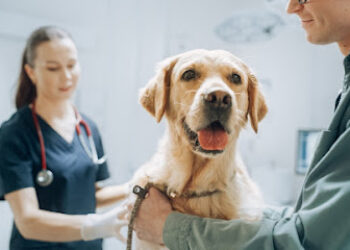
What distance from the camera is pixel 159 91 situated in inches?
34.8

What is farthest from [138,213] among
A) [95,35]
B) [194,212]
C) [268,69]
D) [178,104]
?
[268,69]

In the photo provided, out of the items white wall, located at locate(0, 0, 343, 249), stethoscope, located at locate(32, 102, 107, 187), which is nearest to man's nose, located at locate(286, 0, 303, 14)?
white wall, located at locate(0, 0, 343, 249)

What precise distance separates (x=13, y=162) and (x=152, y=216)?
0.56m

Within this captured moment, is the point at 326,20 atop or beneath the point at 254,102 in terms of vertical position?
atop

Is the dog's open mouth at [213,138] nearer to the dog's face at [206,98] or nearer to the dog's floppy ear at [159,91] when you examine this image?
the dog's face at [206,98]

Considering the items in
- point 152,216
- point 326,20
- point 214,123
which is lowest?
point 152,216

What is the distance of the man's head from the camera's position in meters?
0.67

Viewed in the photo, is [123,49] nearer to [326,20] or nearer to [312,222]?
[326,20]

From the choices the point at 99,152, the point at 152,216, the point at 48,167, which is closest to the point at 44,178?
the point at 48,167

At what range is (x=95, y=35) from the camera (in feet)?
4.89

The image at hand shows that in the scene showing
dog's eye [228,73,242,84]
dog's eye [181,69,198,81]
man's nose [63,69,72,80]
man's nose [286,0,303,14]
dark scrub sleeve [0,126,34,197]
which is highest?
man's nose [286,0,303,14]

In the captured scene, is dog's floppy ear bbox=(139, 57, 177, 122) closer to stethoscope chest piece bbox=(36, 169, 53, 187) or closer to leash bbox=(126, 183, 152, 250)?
leash bbox=(126, 183, 152, 250)

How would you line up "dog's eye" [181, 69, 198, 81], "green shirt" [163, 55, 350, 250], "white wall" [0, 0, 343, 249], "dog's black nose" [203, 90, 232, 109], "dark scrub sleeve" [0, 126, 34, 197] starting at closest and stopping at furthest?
"green shirt" [163, 55, 350, 250] → "dog's black nose" [203, 90, 232, 109] → "dog's eye" [181, 69, 198, 81] → "dark scrub sleeve" [0, 126, 34, 197] → "white wall" [0, 0, 343, 249]

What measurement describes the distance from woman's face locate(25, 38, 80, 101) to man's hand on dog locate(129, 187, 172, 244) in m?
0.54
